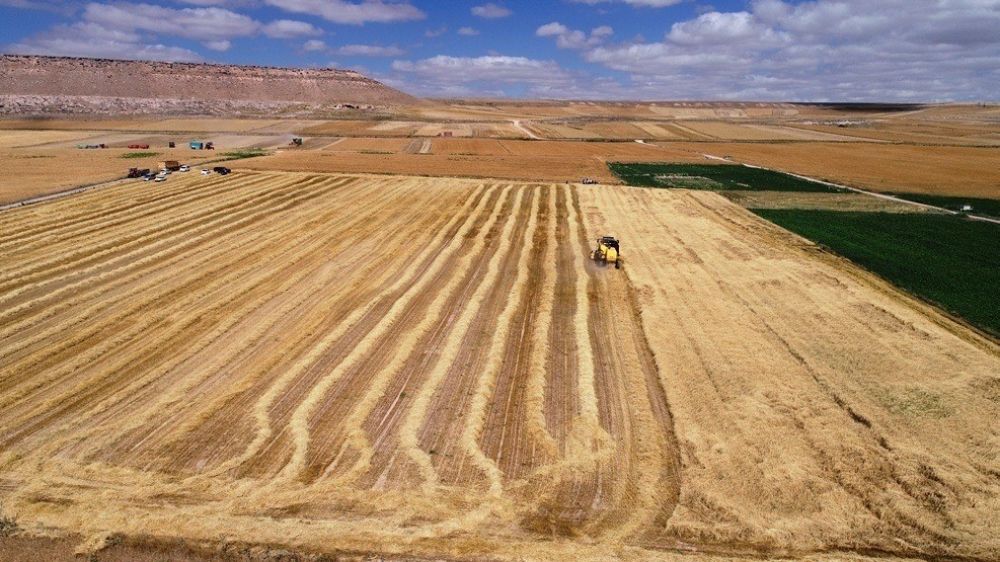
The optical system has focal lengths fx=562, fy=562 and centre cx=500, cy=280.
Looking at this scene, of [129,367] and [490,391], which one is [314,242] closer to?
[129,367]

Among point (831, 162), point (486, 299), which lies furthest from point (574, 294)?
point (831, 162)

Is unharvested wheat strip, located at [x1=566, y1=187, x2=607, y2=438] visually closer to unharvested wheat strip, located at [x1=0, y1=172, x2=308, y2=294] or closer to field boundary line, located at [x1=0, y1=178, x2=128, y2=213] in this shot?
unharvested wheat strip, located at [x1=0, y1=172, x2=308, y2=294]

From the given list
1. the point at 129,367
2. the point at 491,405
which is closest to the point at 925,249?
the point at 491,405

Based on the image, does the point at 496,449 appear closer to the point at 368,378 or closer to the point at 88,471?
the point at 368,378

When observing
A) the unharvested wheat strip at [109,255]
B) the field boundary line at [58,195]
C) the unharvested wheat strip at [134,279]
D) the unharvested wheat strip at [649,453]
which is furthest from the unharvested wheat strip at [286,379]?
the field boundary line at [58,195]

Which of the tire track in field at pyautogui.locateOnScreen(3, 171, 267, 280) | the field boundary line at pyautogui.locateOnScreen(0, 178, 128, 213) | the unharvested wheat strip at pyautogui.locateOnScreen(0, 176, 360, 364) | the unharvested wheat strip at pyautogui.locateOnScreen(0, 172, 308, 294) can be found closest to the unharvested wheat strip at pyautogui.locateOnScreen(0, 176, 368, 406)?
the unharvested wheat strip at pyautogui.locateOnScreen(0, 176, 360, 364)

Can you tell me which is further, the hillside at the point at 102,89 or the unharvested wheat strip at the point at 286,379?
the hillside at the point at 102,89

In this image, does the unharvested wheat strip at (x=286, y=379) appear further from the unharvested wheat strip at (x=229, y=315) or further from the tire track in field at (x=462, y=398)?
the unharvested wheat strip at (x=229, y=315)
